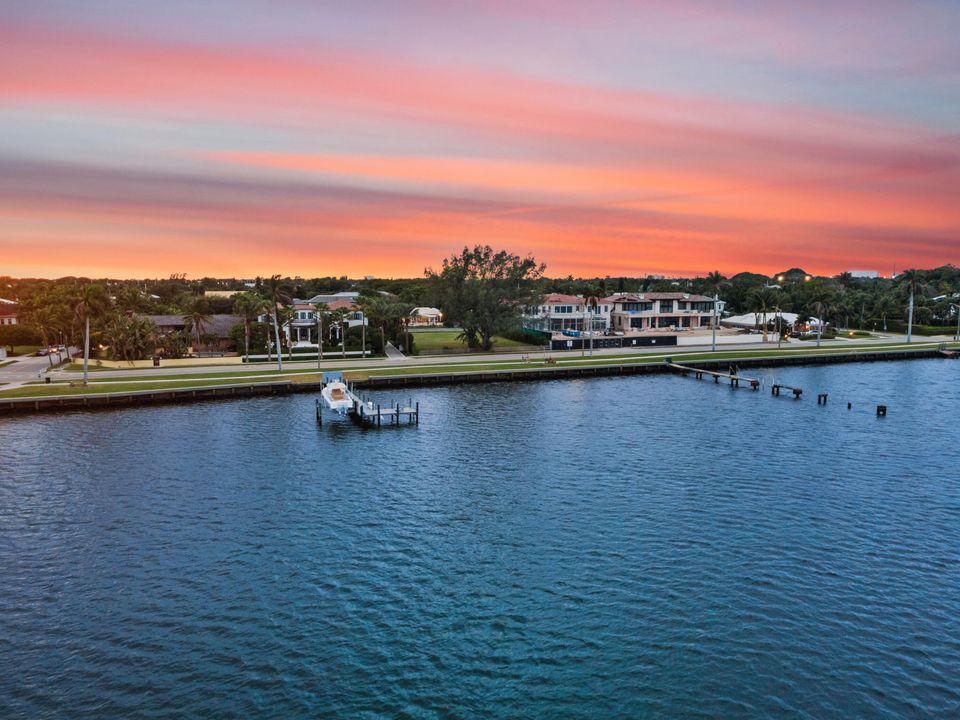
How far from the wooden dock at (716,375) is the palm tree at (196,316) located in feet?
282

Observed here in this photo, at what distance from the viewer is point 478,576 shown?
3344 centimetres

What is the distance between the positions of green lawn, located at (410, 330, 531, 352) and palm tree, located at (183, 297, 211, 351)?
133 feet

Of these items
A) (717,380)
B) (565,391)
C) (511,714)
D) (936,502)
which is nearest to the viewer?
(511,714)

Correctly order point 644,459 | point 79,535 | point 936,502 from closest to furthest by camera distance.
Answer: point 79,535, point 936,502, point 644,459

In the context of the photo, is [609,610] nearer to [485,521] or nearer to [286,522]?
[485,521]

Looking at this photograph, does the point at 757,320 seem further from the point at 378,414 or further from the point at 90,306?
the point at 90,306

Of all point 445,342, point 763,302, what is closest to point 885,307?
point 763,302

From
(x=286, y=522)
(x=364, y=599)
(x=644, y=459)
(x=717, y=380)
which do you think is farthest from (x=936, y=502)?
(x=717, y=380)

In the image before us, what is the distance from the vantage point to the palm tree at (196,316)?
11131 centimetres

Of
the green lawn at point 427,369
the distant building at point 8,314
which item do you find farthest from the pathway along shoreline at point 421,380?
the distant building at point 8,314

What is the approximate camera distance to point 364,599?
3109 centimetres

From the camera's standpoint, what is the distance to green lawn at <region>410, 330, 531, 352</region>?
410 ft

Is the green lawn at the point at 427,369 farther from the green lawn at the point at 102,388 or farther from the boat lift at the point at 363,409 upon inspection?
the boat lift at the point at 363,409

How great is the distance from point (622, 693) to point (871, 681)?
1050cm
